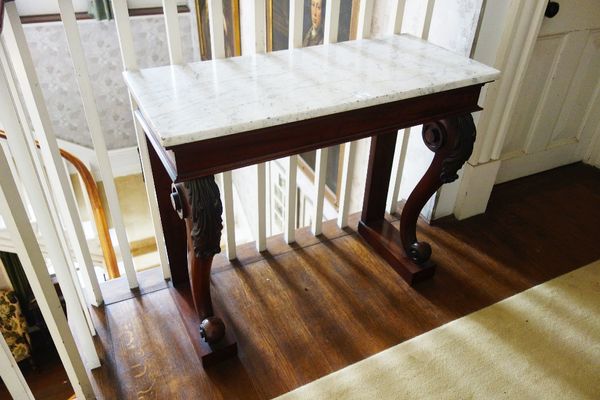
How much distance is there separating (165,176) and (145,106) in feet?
1.15

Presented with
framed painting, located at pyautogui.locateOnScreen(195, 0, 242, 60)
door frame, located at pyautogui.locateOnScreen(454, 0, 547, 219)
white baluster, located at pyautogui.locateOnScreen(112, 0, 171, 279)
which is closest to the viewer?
white baluster, located at pyautogui.locateOnScreen(112, 0, 171, 279)

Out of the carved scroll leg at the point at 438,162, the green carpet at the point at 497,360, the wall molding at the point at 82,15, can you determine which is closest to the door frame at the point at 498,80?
the carved scroll leg at the point at 438,162

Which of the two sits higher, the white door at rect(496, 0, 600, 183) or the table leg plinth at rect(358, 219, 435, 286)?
the white door at rect(496, 0, 600, 183)

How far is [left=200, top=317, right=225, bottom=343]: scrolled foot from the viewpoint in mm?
1362

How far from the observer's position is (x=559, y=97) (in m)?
2.09

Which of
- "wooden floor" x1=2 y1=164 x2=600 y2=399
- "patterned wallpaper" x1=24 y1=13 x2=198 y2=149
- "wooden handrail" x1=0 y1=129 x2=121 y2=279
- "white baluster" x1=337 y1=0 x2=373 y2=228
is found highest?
"white baluster" x1=337 y1=0 x2=373 y2=228

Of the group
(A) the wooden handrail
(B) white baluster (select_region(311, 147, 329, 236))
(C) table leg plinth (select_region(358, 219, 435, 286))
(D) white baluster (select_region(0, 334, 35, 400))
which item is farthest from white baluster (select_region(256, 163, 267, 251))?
(A) the wooden handrail

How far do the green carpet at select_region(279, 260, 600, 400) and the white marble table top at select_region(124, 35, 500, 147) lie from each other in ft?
2.52

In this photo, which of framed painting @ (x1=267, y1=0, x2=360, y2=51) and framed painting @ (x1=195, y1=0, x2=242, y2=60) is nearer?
framed painting @ (x1=267, y1=0, x2=360, y2=51)

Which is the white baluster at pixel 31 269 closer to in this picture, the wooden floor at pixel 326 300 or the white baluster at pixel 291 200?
the wooden floor at pixel 326 300

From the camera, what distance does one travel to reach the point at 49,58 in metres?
4.54

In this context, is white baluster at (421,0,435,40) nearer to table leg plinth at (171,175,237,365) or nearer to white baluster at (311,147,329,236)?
white baluster at (311,147,329,236)

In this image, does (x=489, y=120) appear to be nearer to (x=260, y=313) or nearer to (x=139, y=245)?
(x=260, y=313)

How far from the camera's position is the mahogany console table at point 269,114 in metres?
1.07
